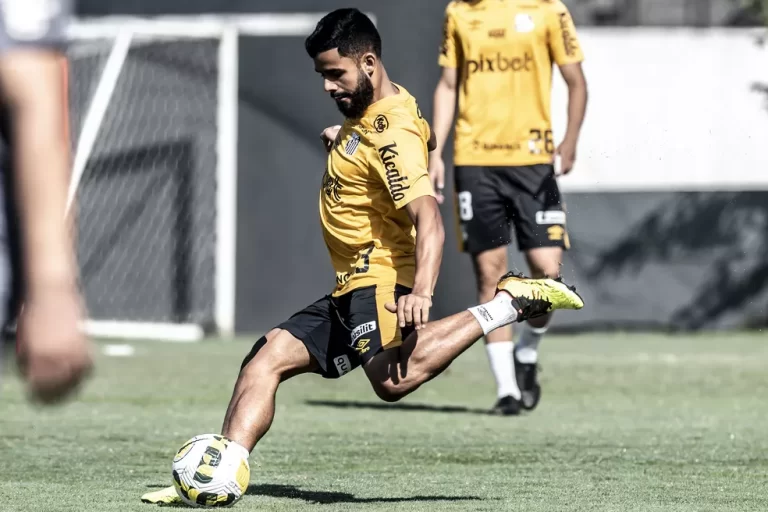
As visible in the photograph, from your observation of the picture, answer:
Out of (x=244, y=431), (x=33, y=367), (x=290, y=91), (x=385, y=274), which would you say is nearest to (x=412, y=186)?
(x=385, y=274)

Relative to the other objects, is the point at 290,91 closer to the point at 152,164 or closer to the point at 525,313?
the point at 152,164

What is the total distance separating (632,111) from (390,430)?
6.83 meters

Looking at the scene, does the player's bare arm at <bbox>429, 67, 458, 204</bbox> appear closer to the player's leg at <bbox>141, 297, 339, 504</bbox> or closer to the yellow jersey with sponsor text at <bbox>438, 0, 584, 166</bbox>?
the yellow jersey with sponsor text at <bbox>438, 0, 584, 166</bbox>

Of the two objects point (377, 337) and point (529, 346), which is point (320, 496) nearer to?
point (377, 337)

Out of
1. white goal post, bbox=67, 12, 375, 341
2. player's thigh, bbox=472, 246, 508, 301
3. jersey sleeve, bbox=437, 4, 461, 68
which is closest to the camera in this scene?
player's thigh, bbox=472, 246, 508, 301

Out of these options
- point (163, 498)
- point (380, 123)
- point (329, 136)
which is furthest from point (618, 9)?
point (163, 498)

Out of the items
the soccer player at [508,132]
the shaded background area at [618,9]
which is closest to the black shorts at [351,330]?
the soccer player at [508,132]

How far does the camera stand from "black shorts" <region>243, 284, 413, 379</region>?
535 centimetres

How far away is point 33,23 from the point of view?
2.25 meters

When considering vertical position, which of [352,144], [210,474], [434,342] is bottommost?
[210,474]

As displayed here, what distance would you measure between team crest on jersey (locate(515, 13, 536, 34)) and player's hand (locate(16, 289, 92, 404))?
6074 millimetres

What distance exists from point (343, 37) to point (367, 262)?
2.70 feet

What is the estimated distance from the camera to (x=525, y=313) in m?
5.57

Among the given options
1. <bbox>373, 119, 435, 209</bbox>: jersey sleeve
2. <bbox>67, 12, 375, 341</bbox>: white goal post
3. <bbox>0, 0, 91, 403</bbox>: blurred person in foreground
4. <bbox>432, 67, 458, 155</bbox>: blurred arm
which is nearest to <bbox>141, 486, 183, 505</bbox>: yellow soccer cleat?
<bbox>373, 119, 435, 209</bbox>: jersey sleeve
